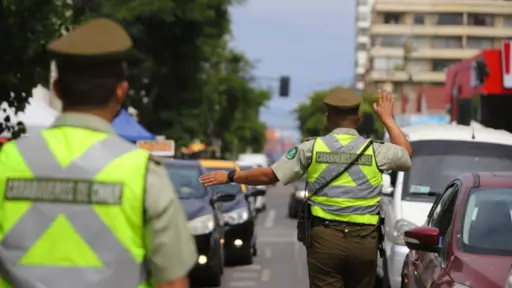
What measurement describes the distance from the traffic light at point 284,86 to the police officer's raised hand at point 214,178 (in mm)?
55912

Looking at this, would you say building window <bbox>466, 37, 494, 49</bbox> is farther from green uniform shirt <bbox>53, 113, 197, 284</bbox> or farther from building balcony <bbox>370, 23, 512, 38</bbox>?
green uniform shirt <bbox>53, 113, 197, 284</bbox>

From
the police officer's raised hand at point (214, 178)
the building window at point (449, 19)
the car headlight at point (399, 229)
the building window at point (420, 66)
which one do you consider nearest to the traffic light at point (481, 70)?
the car headlight at point (399, 229)

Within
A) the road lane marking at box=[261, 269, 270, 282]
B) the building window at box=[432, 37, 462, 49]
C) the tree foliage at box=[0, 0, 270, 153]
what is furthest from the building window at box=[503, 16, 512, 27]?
the road lane marking at box=[261, 269, 270, 282]

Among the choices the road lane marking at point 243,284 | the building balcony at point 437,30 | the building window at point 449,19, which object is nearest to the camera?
the road lane marking at point 243,284

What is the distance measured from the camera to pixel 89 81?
378 centimetres

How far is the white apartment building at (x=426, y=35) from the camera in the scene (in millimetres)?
119375

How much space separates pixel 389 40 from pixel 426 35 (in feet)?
27.7

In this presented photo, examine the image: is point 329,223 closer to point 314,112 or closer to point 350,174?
point 350,174

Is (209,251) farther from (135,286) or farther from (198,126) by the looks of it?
(198,126)

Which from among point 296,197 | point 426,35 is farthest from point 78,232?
point 426,35

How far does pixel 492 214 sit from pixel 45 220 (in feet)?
14.9

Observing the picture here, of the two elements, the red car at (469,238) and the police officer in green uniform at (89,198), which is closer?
the police officer in green uniform at (89,198)

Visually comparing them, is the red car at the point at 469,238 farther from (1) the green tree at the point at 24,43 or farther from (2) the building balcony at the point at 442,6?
(2) the building balcony at the point at 442,6

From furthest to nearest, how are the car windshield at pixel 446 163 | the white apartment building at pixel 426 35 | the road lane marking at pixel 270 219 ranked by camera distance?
1. the white apartment building at pixel 426 35
2. the road lane marking at pixel 270 219
3. the car windshield at pixel 446 163
